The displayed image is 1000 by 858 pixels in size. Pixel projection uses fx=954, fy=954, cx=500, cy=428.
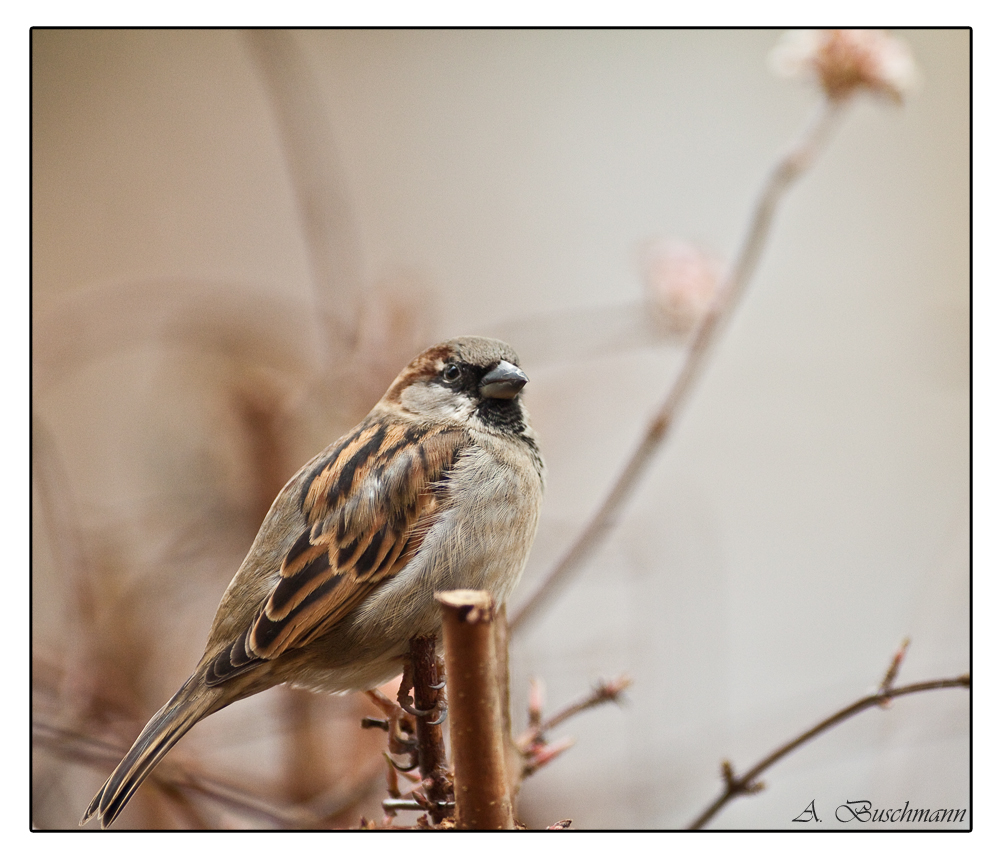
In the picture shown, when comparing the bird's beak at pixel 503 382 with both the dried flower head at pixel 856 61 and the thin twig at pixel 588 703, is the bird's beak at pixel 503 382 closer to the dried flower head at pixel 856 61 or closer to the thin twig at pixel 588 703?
the thin twig at pixel 588 703

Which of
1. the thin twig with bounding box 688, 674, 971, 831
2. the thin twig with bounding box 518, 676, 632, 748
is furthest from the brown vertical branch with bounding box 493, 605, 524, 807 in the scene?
the thin twig with bounding box 688, 674, 971, 831

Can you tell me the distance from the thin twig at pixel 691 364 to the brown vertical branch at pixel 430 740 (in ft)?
1.63

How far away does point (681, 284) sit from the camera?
252 centimetres

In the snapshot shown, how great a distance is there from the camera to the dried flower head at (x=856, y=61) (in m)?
2.36

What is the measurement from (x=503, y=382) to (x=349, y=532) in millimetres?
482

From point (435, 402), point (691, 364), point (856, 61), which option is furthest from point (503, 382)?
point (856, 61)

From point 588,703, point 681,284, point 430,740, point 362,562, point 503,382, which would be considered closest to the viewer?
point 430,740

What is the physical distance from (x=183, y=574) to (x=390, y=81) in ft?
4.66

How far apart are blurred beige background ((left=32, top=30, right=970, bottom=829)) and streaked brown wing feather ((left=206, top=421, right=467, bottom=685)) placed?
0.42 m

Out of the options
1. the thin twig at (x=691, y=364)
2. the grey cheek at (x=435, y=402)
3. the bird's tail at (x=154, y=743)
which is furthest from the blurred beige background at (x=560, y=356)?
the bird's tail at (x=154, y=743)

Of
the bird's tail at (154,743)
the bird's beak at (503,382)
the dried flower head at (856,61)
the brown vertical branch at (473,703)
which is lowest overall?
the bird's tail at (154,743)

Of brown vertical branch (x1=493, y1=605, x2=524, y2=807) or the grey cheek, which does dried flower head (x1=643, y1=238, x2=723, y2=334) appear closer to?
the grey cheek

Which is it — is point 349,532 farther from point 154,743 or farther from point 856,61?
point 856,61
